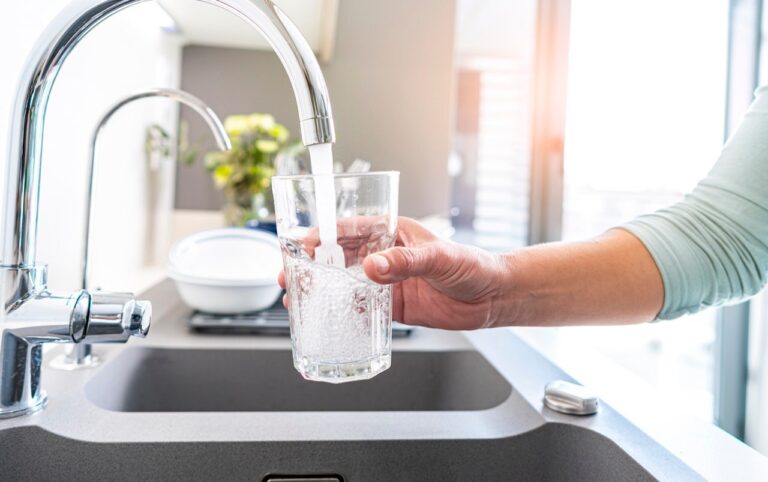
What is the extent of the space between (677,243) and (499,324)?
0.21m

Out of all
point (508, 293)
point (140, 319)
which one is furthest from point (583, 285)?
point (140, 319)

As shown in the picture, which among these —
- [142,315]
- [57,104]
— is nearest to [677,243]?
[142,315]

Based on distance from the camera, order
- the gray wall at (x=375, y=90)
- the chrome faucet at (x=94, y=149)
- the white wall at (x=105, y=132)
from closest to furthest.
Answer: the chrome faucet at (x=94, y=149)
the white wall at (x=105, y=132)
the gray wall at (x=375, y=90)

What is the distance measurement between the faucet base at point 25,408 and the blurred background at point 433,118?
1.10ft

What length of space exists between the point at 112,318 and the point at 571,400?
428 mm

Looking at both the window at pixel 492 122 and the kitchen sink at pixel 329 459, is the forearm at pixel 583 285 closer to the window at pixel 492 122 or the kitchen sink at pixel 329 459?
the kitchen sink at pixel 329 459

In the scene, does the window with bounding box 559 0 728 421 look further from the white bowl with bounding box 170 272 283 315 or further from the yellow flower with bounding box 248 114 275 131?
the white bowl with bounding box 170 272 283 315

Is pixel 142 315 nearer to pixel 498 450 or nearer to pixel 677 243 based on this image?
pixel 498 450

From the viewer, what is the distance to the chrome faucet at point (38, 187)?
1.34 ft

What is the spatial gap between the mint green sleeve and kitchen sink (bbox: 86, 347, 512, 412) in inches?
11.2

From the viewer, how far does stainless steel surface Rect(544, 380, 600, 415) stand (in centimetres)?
54

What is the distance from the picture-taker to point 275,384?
0.81m

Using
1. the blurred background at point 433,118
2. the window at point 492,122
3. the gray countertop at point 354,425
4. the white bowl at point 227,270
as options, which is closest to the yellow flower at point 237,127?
the blurred background at point 433,118

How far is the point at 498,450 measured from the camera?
526mm
